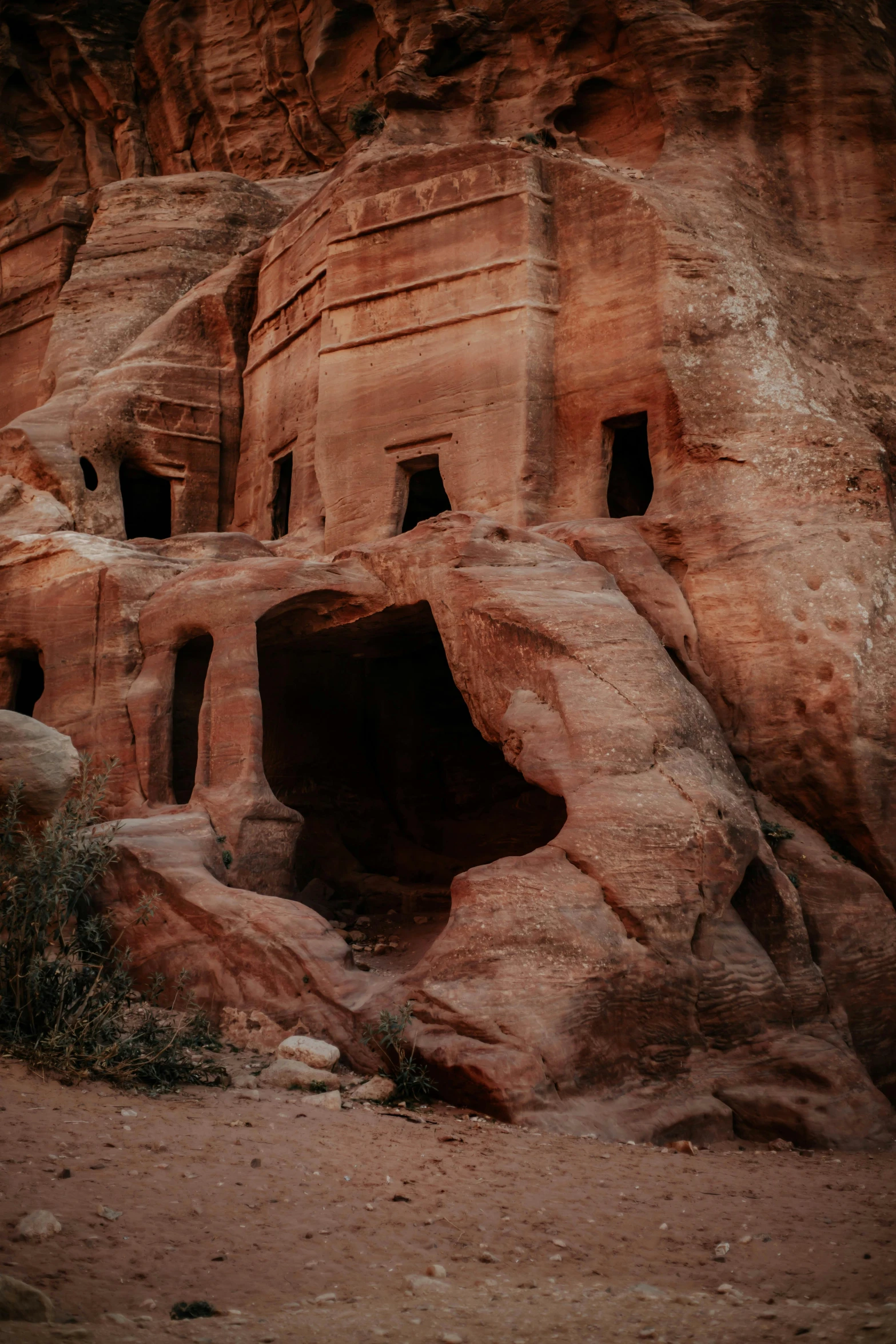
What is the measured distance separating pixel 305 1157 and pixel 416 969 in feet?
7.88

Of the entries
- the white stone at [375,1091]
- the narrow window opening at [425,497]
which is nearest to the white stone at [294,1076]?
the white stone at [375,1091]

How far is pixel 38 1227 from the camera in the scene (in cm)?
Answer: 443

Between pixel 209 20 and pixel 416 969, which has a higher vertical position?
pixel 209 20

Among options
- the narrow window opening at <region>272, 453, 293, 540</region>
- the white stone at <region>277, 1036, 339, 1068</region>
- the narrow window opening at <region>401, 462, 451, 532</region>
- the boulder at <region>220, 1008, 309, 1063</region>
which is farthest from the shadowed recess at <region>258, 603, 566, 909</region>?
the white stone at <region>277, 1036, 339, 1068</region>

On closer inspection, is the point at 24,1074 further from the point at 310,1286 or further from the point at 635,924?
the point at 635,924

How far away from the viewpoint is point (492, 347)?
14.7 m

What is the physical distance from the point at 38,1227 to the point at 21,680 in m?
10.6

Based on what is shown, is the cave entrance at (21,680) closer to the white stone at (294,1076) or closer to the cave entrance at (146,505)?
the cave entrance at (146,505)

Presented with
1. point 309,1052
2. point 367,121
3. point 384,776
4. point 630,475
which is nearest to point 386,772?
point 384,776

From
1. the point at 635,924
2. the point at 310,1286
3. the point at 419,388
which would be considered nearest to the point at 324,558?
the point at 419,388

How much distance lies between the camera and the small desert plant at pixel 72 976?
660 cm

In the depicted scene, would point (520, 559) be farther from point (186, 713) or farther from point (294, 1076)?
point (294, 1076)

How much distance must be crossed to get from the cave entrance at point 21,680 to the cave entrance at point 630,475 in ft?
22.8

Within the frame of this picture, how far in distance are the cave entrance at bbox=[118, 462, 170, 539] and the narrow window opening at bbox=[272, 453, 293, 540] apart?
2.07m
